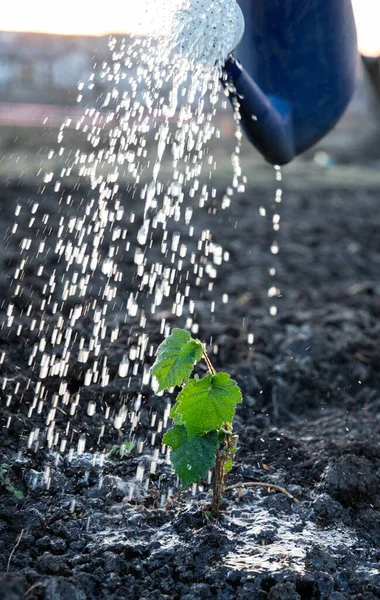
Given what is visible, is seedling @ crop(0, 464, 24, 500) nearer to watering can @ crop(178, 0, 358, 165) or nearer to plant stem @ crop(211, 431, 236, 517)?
plant stem @ crop(211, 431, 236, 517)

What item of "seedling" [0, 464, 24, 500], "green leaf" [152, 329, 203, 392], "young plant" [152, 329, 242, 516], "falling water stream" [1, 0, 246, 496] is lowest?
"seedling" [0, 464, 24, 500]

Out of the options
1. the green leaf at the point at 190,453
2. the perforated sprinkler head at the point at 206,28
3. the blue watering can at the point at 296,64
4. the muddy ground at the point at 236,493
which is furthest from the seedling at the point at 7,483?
the blue watering can at the point at 296,64

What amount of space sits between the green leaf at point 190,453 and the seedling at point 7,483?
0.45 m

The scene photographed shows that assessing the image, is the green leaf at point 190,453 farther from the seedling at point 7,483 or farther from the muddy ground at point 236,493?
the seedling at point 7,483

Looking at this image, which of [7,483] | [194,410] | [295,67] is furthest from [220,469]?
[295,67]

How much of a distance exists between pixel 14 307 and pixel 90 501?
4.68 ft

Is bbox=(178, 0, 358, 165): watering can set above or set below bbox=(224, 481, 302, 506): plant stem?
above

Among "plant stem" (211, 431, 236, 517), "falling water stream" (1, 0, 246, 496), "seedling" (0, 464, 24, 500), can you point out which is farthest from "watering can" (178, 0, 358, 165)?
"seedling" (0, 464, 24, 500)

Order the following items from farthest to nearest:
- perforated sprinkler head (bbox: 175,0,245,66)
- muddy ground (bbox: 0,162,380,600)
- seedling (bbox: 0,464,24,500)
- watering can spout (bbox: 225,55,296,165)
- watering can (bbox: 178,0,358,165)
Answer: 1. watering can (bbox: 178,0,358,165)
2. watering can spout (bbox: 225,55,296,165)
3. perforated sprinkler head (bbox: 175,0,245,66)
4. seedling (bbox: 0,464,24,500)
5. muddy ground (bbox: 0,162,380,600)

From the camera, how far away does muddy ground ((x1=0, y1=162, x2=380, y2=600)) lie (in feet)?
5.60

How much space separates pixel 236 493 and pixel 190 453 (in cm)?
37

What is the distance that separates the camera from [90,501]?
1.97m

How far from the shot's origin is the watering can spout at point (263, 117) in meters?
2.39

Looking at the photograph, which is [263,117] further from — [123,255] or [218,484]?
[123,255]
